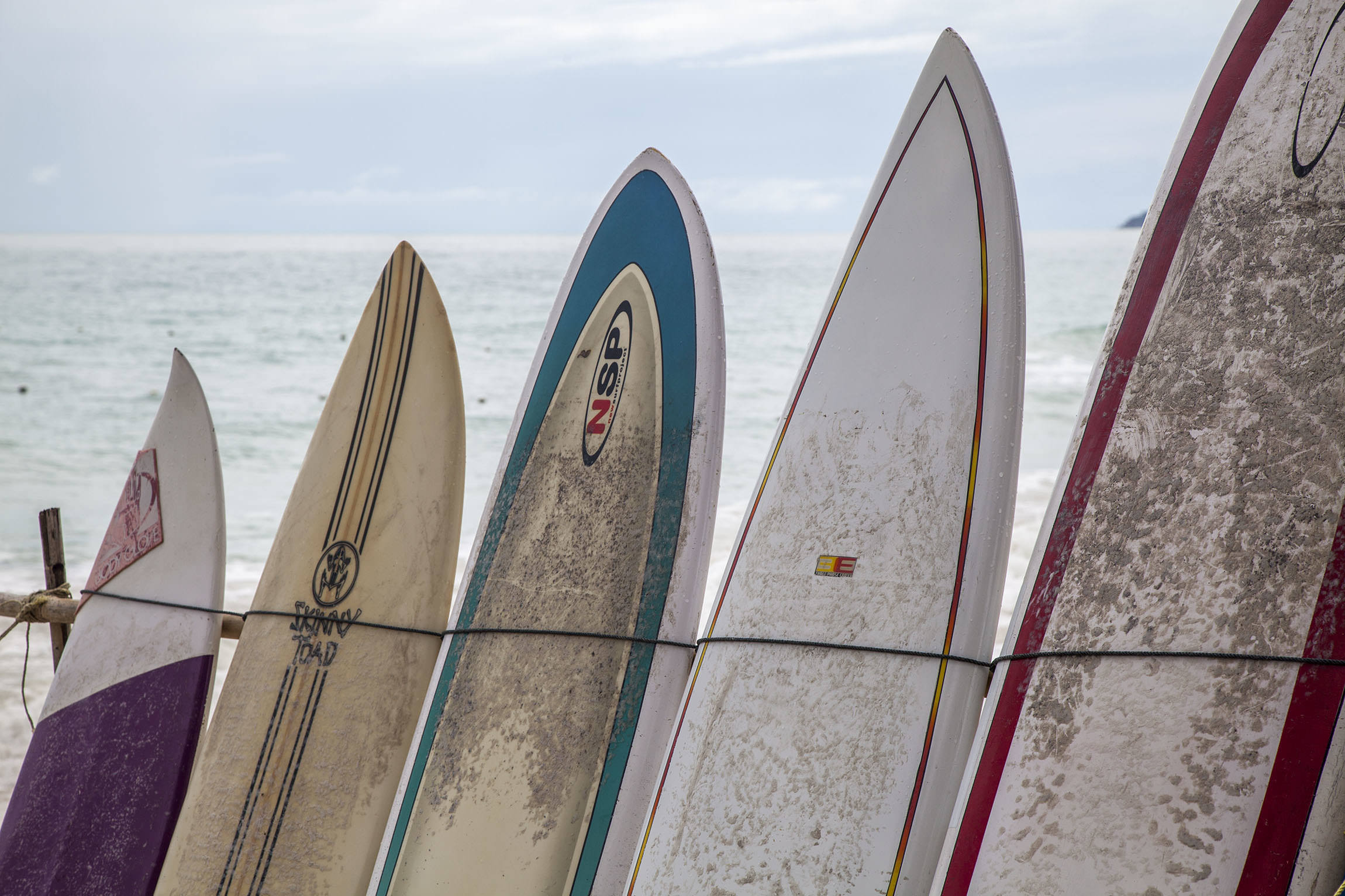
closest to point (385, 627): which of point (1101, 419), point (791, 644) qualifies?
point (791, 644)

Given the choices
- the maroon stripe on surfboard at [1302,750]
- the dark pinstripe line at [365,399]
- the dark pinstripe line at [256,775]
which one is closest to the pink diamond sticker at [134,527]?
the dark pinstripe line at [365,399]

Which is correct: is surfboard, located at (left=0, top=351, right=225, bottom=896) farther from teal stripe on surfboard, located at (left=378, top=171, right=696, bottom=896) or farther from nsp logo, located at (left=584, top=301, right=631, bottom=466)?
nsp logo, located at (left=584, top=301, right=631, bottom=466)

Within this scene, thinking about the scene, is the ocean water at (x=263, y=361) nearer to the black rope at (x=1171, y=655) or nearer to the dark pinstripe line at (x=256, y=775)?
the dark pinstripe line at (x=256, y=775)

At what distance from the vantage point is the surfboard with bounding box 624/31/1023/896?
1.63 meters

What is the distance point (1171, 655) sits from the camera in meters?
1.40

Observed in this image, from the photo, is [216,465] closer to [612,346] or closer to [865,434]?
[612,346]

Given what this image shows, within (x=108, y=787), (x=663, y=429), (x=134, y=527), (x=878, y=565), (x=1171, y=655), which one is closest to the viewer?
(x=1171, y=655)

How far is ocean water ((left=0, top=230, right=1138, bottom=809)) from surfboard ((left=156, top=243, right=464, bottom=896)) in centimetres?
205

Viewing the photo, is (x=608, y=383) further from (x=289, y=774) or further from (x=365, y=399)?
(x=289, y=774)

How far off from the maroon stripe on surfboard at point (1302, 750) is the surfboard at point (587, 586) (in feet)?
3.41

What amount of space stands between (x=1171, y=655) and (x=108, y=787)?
2280 millimetres

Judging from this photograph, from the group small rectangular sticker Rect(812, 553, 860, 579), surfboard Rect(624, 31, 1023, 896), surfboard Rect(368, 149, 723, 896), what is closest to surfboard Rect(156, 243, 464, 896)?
surfboard Rect(368, 149, 723, 896)

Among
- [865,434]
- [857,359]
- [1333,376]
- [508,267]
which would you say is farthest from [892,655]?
[508,267]

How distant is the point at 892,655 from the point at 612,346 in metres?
1.02
